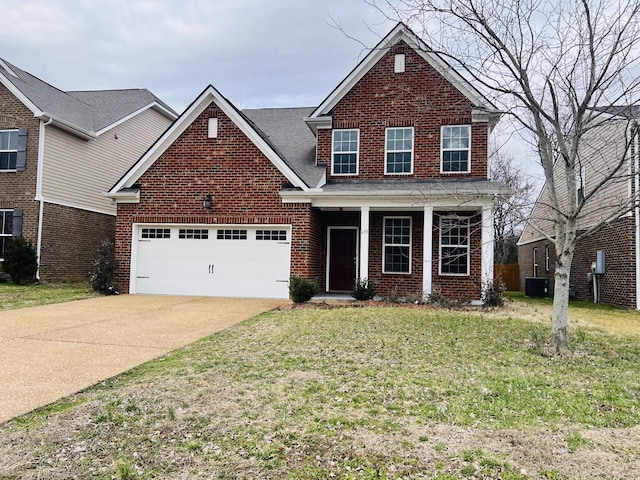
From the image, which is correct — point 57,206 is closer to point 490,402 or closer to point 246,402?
point 246,402

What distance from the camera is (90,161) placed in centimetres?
1823

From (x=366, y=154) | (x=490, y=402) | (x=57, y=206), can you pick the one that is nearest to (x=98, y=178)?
(x=57, y=206)

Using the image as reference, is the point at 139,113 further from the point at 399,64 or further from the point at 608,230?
the point at 608,230

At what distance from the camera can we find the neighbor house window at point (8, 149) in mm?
16188

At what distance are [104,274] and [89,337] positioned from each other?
6648mm

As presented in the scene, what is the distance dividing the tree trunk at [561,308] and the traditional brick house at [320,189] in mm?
5814

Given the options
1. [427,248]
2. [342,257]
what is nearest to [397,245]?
[427,248]

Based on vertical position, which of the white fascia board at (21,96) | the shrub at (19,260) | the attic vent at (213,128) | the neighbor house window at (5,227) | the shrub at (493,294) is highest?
the white fascia board at (21,96)

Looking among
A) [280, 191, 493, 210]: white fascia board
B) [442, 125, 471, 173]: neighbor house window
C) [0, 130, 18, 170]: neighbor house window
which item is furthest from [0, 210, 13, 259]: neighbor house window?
[442, 125, 471, 173]: neighbor house window

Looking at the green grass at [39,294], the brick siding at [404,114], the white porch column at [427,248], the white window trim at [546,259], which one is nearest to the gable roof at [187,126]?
the brick siding at [404,114]

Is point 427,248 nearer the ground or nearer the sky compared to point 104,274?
nearer the sky

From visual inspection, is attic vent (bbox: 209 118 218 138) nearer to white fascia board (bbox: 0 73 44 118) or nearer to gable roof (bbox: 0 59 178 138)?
gable roof (bbox: 0 59 178 138)

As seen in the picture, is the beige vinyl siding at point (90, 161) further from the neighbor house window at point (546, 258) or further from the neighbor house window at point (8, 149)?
the neighbor house window at point (546, 258)

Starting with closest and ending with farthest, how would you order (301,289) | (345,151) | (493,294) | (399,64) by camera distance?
(301,289) < (493,294) < (399,64) < (345,151)
